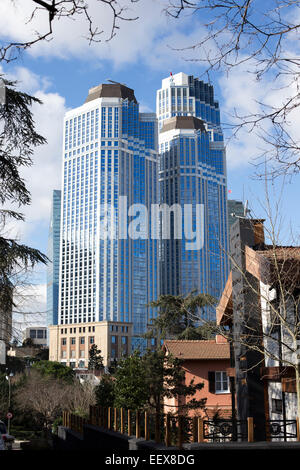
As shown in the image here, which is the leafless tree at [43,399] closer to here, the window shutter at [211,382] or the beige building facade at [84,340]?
the window shutter at [211,382]

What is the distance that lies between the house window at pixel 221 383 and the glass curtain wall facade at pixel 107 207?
133512 millimetres

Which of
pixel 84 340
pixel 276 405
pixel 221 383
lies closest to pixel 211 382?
pixel 221 383

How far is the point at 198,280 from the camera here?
19712 cm

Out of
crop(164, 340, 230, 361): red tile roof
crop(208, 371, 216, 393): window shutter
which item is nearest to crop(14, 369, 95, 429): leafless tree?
crop(164, 340, 230, 361): red tile roof

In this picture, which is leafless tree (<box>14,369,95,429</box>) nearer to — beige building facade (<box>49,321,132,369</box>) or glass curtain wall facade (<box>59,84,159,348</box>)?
beige building facade (<box>49,321,132,369</box>)

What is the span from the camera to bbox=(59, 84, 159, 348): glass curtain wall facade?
547ft

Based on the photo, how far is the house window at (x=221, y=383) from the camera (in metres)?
30.3

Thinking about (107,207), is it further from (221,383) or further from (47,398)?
(221,383)

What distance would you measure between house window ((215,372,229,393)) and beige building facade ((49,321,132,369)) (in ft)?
413

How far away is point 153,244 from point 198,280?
2719 cm

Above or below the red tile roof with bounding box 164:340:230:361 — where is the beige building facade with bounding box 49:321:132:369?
above

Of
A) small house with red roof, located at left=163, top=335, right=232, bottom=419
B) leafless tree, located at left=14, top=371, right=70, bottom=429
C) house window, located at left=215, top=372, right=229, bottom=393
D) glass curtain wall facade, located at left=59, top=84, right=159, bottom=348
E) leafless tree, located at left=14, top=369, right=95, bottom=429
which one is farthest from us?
glass curtain wall facade, located at left=59, top=84, right=159, bottom=348

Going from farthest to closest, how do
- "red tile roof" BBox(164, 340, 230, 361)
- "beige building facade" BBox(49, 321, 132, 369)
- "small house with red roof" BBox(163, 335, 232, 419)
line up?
"beige building facade" BBox(49, 321, 132, 369) → "red tile roof" BBox(164, 340, 230, 361) → "small house with red roof" BBox(163, 335, 232, 419)
